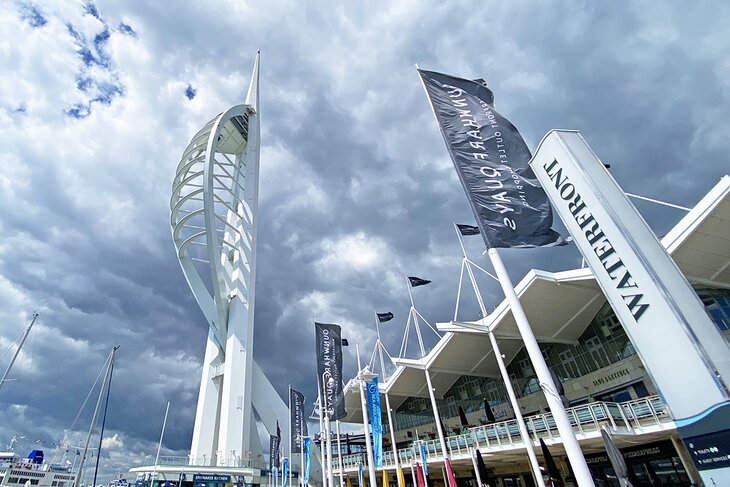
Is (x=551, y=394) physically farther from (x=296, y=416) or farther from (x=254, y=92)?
(x=254, y=92)

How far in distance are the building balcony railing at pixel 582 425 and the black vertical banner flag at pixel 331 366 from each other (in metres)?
8.66

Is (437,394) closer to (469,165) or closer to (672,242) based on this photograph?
(672,242)

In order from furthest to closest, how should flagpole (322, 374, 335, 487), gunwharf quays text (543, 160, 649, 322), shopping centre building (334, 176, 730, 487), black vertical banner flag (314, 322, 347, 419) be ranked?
black vertical banner flag (314, 322, 347, 419)
flagpole (322, 374, 335, 487)
shopping centre building (334, 176, 730, 487)
gunwharf quays text (543, 160, 649, 322)

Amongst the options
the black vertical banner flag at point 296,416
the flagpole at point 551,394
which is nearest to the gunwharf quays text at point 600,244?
the flagpole at point 551,394

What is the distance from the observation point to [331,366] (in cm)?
2245

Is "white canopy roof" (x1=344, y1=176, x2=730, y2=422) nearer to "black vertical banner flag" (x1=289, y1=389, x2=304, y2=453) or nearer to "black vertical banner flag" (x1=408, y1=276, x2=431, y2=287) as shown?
"black vertical banner flag" (x1=408, y1=276, x2=431, y2=287)

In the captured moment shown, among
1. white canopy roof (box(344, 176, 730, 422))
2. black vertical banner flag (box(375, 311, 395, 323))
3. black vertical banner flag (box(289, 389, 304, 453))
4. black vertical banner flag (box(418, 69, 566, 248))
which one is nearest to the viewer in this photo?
black vertical banner flag (box(418, 69, 566, 248))

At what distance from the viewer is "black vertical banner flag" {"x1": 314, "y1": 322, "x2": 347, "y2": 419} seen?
21.5 m

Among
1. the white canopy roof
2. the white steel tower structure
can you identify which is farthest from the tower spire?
the white canopy roof

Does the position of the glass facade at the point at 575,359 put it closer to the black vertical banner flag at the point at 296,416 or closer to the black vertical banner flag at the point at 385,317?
the black vertical banner flag at the point at 385,317

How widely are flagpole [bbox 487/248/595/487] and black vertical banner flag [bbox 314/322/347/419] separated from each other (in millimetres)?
16748

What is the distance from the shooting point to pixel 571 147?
6.39 meters

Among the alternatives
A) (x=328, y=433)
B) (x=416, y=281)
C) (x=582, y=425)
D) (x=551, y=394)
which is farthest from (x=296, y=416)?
(x=551, y=394)

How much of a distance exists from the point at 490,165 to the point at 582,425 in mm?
15543
